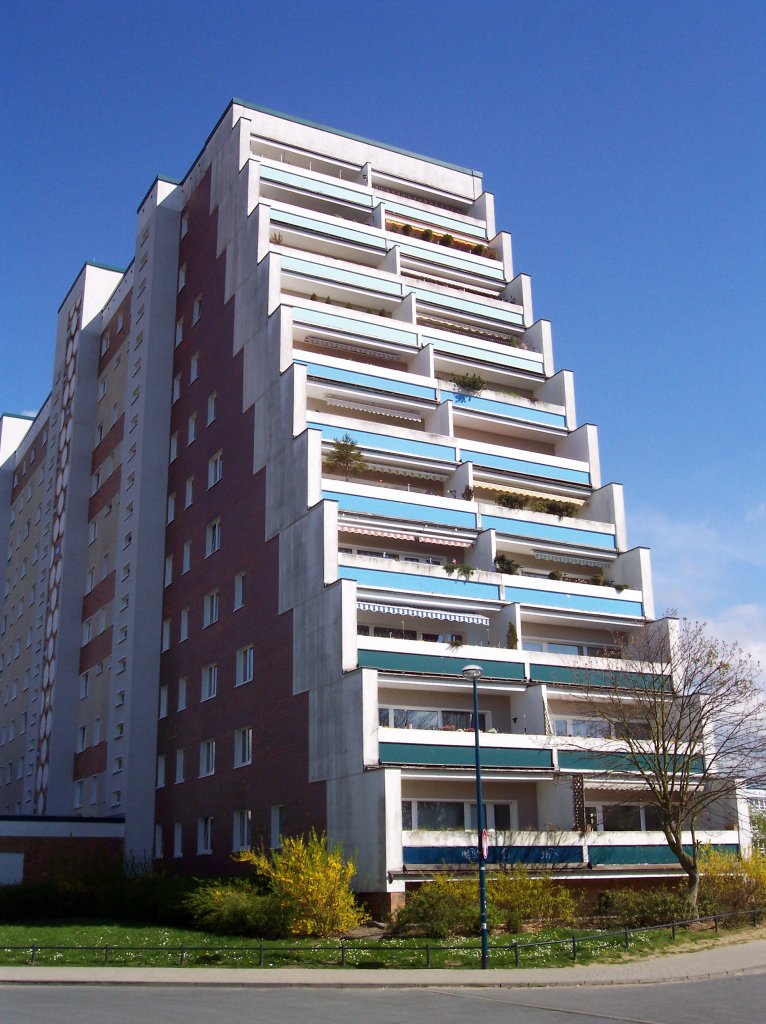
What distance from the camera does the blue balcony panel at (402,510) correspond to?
4106 centimetres

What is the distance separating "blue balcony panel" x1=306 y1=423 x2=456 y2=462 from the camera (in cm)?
4322

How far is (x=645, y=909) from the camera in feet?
98.2

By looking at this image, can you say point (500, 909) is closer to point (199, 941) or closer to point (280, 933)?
point (280, 933)

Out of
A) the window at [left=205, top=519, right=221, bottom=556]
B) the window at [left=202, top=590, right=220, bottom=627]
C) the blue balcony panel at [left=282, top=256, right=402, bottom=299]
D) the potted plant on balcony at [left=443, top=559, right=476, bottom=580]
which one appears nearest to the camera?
the potted plant on balcony at [left=443, top=559, right=476, bottom=580]

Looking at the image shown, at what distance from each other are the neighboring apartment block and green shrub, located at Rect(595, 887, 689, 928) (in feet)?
11.6

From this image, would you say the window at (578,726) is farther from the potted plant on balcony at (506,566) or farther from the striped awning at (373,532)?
the striped awning at (373,532)

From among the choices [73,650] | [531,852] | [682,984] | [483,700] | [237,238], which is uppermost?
[237,238]

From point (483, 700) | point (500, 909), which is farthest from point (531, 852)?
point (483, 700)

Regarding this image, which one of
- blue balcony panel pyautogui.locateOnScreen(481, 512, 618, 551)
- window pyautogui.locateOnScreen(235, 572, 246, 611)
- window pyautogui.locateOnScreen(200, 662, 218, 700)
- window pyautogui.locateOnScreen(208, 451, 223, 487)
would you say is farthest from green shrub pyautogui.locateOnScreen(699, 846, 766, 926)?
window pyautogui.locateOnScreen(208, 451, 223, 487)

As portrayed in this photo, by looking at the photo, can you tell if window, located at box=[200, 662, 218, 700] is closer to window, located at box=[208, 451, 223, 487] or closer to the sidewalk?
window, located at box=[208, 451, 223, 487]

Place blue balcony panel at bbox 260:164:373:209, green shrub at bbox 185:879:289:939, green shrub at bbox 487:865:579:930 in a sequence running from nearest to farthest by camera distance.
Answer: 1. green shrub at bbox 185:879:289:939
2. green shrub at bbox 487:865:579:930
3. blue balcony panel at bbox 260:164:373:209

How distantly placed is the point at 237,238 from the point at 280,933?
33585 millimetres

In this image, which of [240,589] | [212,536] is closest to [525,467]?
[240,589]

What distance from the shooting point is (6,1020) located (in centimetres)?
1725
